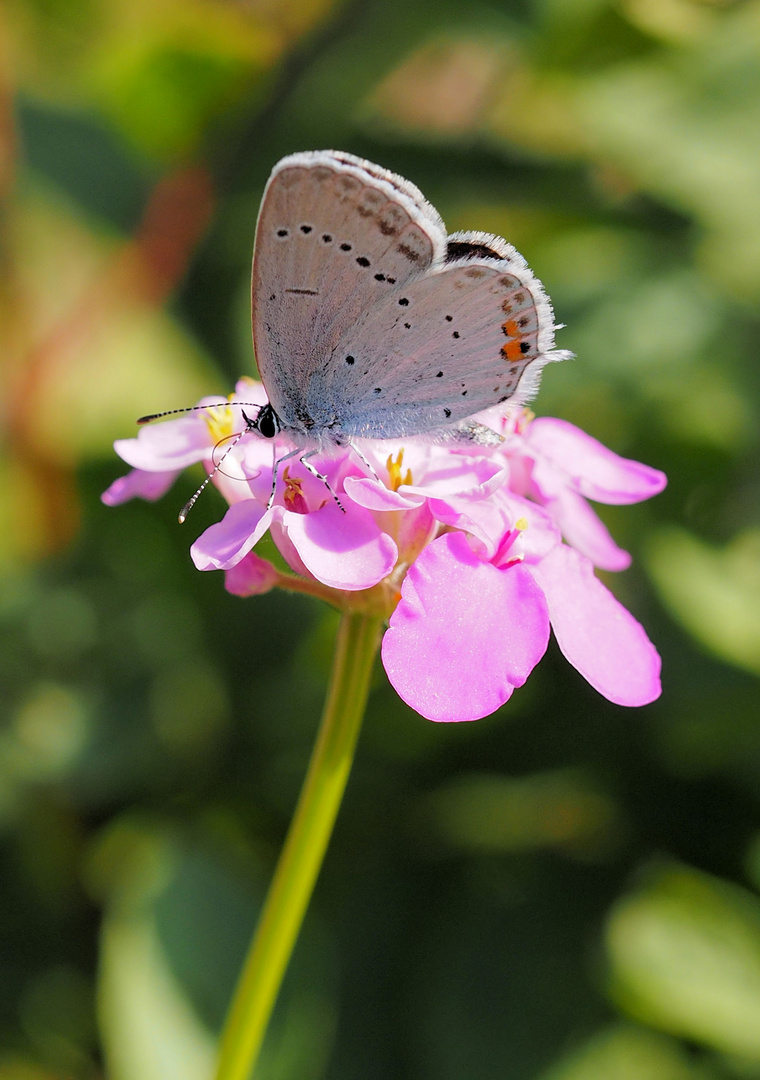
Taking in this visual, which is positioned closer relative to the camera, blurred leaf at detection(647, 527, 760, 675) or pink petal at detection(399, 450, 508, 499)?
pink petal at detection(399, 450, 508, 499)

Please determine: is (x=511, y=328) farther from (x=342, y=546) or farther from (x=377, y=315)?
(x=342, y=546)

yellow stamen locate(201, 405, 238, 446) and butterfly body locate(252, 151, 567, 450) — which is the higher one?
butterfly body locate(252, 151, 567, 450)

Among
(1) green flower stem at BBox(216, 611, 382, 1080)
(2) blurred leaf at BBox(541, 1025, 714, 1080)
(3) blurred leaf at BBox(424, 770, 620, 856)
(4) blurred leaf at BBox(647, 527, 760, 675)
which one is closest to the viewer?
(1) green flower stem at BBox(216, 611, 382, 1080)

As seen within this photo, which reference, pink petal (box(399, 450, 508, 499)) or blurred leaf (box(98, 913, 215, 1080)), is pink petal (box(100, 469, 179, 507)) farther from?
blurred leaf (box(98, 913, 215, 1080))

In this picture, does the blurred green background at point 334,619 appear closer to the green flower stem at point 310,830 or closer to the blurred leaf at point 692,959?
the blurred leaf at point 692,959

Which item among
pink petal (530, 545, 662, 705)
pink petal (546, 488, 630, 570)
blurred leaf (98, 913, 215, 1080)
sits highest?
pink petal (546, 488, 630, 570)

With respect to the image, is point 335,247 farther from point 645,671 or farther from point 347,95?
point 347,95

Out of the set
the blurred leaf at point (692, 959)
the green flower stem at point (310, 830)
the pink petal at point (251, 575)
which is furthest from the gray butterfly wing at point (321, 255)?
the blurred leaf at point (692, 959)

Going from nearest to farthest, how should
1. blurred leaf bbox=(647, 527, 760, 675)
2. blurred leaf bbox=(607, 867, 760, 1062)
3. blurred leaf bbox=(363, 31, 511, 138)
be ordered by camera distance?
blurred leaf bbox=(607, 867, 760, 1062) < blurred leaf bbox=(647, 527, 760, 675) < blurred leaf bbox=(363, 31, 511, 138)

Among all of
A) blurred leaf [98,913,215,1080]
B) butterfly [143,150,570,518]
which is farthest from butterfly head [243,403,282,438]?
blurred leaf [98,913,215,1080]
